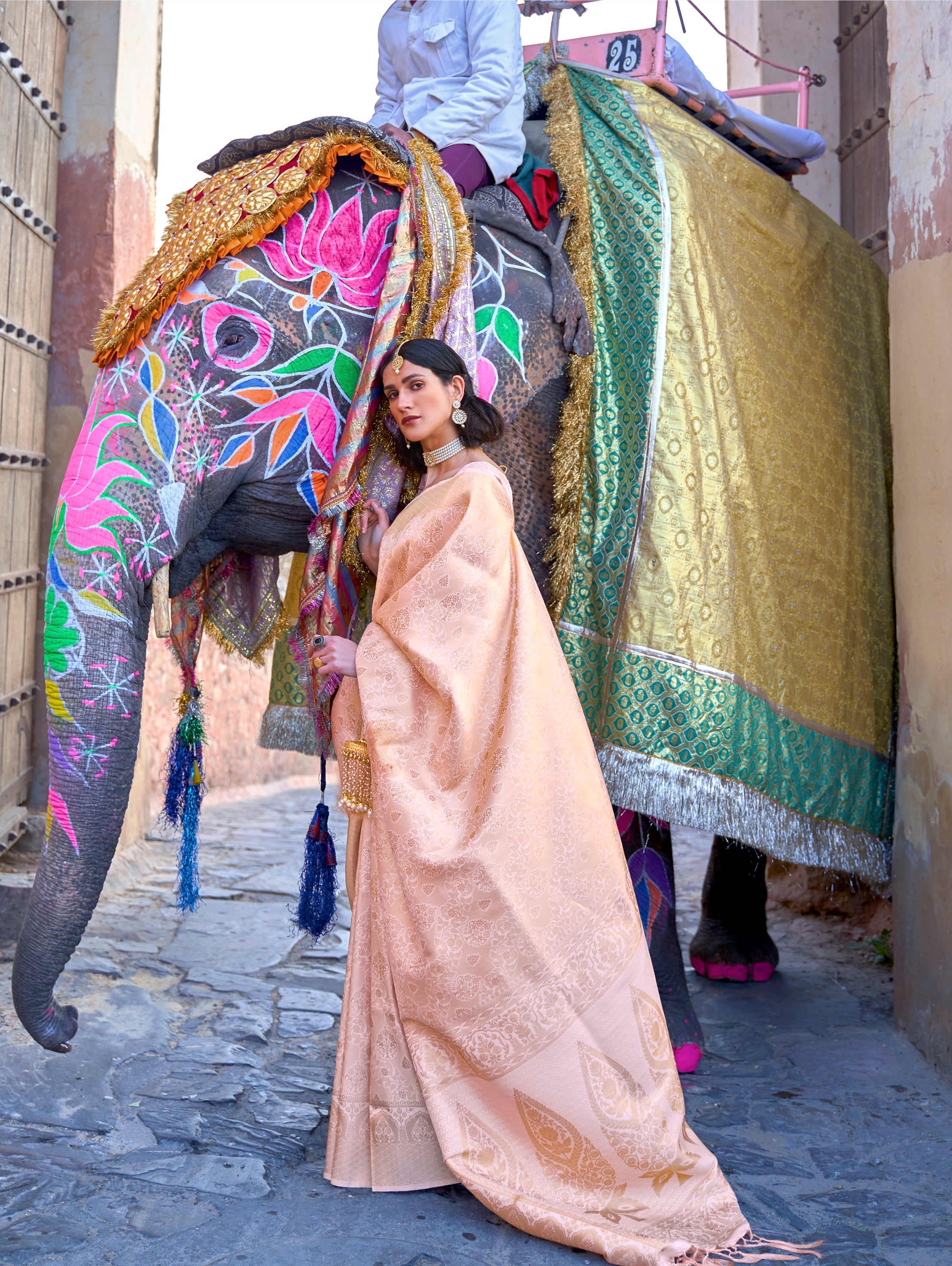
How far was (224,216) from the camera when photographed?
2641mm

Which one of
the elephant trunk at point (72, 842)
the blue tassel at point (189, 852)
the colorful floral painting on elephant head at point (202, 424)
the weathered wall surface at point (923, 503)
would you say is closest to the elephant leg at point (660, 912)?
the weathered wall surface at point (923, 503)

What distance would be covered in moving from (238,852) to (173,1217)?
3403 mm

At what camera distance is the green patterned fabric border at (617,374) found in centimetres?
298

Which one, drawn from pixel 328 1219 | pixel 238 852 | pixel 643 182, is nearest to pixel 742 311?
pixel 643 182

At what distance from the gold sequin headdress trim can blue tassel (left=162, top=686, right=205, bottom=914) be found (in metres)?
0.80

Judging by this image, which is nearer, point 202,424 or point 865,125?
point 202,424

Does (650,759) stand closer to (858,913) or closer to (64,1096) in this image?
(64,1096)

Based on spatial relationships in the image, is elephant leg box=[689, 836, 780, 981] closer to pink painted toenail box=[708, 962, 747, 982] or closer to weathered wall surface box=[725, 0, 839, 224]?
pink painted toenail box=[708, 962, 747, 982]

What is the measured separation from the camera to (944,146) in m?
3.13

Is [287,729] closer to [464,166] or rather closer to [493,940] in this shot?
[493,940]

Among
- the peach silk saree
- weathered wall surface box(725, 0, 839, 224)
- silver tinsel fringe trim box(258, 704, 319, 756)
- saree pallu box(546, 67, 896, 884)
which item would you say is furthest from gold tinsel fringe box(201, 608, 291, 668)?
weathered wall surface box(725, 0, 839, 224)

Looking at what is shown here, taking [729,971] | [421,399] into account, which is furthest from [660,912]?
[421,399]

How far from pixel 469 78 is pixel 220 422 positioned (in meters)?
1.19

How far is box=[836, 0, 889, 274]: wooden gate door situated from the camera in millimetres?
4586
